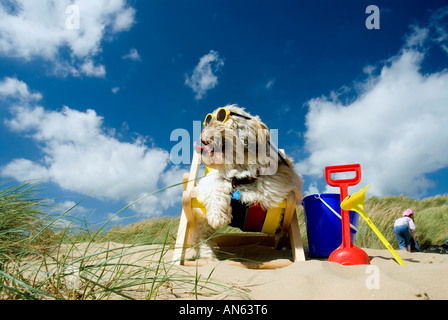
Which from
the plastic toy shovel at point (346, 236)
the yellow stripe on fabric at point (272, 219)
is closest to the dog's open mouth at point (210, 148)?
the yellow stripe on fabric at point (272, 219)

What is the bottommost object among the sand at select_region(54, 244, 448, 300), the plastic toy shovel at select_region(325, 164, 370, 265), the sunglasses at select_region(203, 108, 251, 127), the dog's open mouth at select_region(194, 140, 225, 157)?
the sand at select_region(54, 244, 448, 300)

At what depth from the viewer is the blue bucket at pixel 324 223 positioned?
107 inches

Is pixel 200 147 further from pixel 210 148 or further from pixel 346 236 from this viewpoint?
pixel 346 236

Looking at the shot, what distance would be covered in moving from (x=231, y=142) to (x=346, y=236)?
1110 millimetres

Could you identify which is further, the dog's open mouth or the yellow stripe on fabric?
the yellow stripe on fabric

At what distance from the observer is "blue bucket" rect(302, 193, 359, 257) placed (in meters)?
2.72

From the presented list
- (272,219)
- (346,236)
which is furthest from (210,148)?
(346,236)

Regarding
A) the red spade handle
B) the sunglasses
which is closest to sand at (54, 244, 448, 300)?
the red spade handle

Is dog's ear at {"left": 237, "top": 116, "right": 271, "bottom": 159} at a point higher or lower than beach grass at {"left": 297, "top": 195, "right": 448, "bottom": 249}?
higher

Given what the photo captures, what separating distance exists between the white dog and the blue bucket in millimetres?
366

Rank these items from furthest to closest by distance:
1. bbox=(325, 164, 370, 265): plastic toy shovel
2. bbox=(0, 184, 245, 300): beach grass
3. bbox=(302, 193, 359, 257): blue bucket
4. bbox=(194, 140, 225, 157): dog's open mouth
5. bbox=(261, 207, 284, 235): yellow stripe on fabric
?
bbox=(302, 193, 359, 257): blue bucket → bbox=(261, 207, 284, 235): yellow stripe on fabric → bbox=(194, 140, 225, 157): dog's open mouth → bbox=(325, 164, 370, 265): plastic toy shovel → bbox=(0, 184, 245, 300): beach grass

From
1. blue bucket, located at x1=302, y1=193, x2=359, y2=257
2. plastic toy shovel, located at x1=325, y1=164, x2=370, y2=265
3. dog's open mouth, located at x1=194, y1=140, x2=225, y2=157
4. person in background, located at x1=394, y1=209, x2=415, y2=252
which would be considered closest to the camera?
plastic toy shovel, located at x1=325, y1=164, x2=370, y2=265

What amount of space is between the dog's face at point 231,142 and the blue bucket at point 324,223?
0.79 m

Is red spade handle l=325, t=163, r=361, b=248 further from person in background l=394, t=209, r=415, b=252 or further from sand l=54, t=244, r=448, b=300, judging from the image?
person in background l=394, t=209, r=415, b=252
